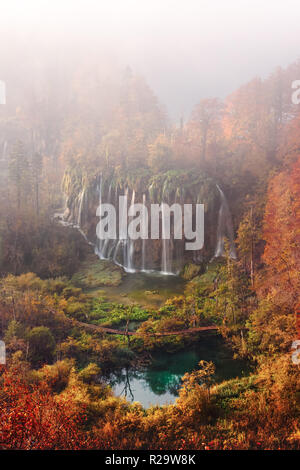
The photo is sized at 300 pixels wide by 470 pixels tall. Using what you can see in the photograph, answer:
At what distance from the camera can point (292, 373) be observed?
9.99 m

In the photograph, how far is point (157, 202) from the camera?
29609mm

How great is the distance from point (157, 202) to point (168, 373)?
19314 millimetres

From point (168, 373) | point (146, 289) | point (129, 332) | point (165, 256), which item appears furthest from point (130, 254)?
point (168, 373)

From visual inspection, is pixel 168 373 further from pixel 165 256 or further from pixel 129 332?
pixel 165 256

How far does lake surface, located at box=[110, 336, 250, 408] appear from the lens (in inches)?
471

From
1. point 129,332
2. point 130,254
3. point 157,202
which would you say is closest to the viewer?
point 129,332

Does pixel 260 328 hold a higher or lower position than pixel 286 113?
lower

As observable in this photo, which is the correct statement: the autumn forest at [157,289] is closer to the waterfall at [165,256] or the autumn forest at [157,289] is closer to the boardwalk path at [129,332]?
the boardwalk path at [129,332]

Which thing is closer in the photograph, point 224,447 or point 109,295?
point 224,447

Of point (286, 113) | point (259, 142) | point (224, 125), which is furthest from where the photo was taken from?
point (224, 125)

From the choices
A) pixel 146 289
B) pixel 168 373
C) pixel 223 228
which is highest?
pixel 223 228
